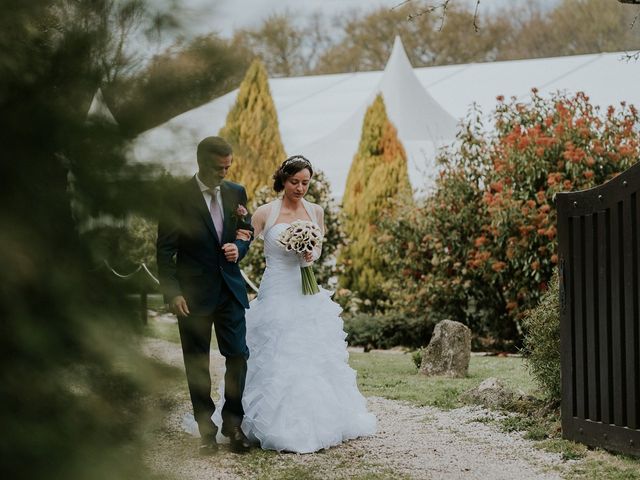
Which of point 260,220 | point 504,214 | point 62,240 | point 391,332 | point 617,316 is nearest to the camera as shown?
point 62,240

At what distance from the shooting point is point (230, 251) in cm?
650

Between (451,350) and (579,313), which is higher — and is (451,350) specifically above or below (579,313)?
below

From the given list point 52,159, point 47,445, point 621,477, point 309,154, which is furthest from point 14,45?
point 309,154

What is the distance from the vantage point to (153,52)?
2.52 ft

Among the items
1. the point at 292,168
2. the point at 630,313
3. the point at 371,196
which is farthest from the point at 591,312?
the point at 371,196

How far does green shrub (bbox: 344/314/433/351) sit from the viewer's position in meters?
14.7

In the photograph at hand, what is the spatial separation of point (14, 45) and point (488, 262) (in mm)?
13313

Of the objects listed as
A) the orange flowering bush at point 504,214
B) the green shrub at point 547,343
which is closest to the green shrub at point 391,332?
the orange flowering bush at point 504,214

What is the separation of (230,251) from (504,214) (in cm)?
760

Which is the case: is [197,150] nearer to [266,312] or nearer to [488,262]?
[266,312]

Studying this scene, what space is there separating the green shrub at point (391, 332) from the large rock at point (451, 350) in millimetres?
3460

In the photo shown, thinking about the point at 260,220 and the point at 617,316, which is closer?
the point at 617,316

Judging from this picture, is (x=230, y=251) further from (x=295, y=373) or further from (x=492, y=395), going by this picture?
(x=492, y=395)

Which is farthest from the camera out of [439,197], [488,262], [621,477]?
[439,197]
